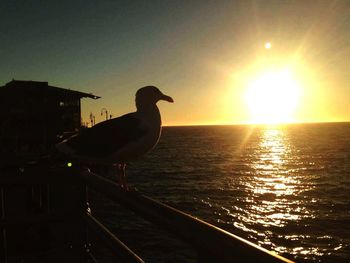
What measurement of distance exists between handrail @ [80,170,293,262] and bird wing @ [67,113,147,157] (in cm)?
151

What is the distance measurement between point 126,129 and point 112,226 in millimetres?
24876

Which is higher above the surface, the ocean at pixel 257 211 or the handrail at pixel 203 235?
the handrail at pixel 203 235

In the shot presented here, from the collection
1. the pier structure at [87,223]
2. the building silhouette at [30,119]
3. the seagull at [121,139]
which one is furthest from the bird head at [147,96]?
the building silhouette at [30,119]

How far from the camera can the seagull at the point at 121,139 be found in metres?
4.14

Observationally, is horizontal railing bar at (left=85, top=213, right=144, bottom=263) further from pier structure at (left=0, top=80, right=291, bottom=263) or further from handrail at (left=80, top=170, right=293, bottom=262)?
handrail at (left=80, top=170, right=293, bottom=262)

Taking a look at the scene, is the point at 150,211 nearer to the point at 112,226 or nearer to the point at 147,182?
the point at 112,226

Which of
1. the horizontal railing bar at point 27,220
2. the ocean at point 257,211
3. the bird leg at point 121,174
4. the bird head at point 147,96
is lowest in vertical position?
the ocean at point 257,211

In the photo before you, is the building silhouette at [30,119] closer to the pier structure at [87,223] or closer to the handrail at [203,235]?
the pier structure at [87,223]

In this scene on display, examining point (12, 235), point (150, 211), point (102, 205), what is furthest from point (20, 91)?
point (150, 211)

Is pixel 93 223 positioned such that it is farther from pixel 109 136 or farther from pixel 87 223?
pixel 109 136

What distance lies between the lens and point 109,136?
425cm

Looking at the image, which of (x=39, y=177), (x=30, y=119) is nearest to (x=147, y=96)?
(x=39, y=177)

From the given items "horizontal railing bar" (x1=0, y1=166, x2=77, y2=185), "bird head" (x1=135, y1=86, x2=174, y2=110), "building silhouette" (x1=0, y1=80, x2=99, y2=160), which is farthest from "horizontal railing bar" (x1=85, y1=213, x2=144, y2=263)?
"building silhouette" (x1=0, y1=80, x2=99, y2=160)

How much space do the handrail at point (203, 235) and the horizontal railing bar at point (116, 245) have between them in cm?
30
